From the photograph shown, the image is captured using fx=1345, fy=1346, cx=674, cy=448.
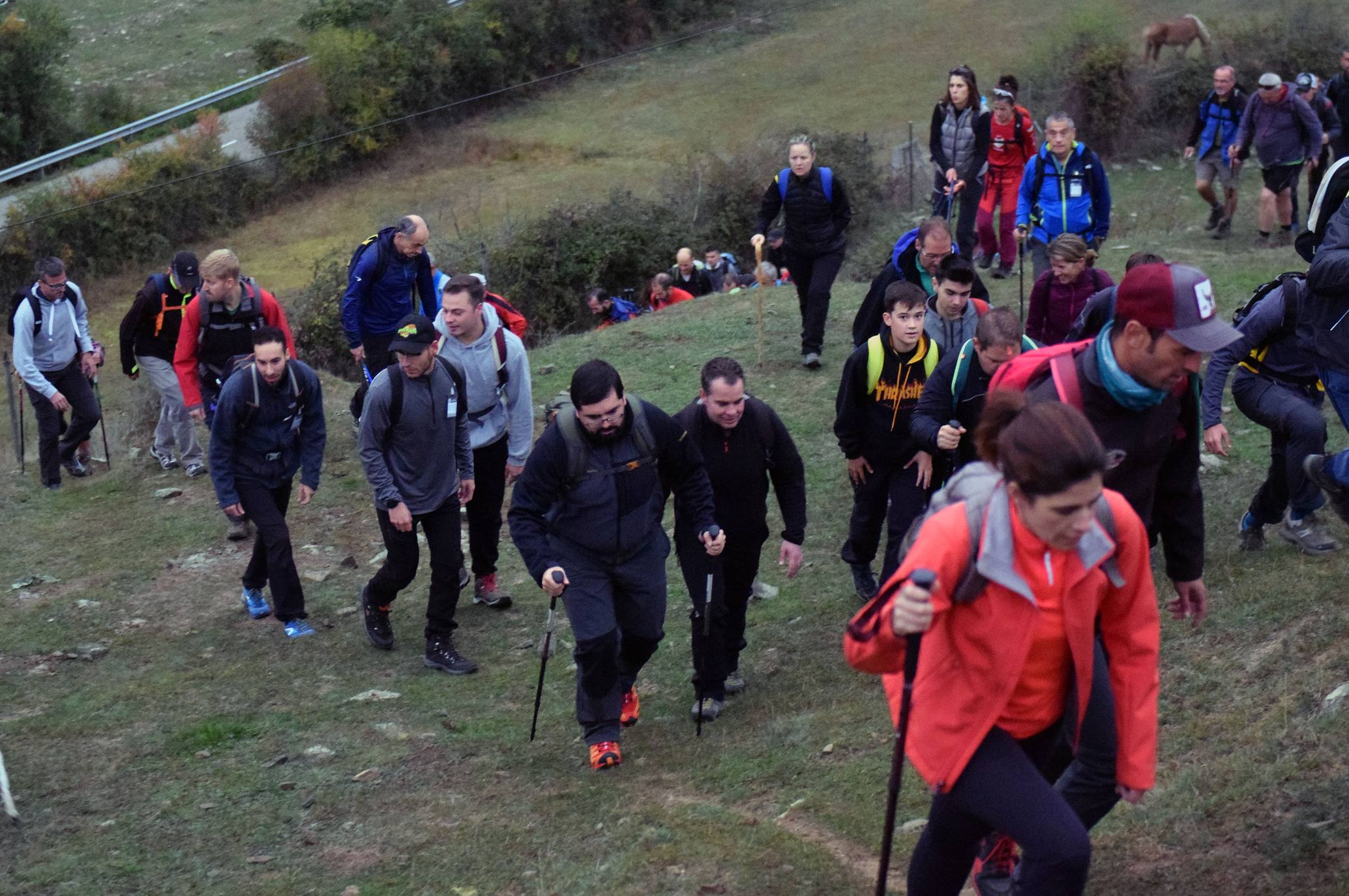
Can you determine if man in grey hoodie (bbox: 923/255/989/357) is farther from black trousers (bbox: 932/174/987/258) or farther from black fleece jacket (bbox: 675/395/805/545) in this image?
black trousers (bbox: 932/174/987/258)

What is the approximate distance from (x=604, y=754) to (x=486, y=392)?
2691 mm

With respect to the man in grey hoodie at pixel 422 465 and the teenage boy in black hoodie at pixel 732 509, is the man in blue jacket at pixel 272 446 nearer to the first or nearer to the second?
the man in grey hoodie at pixel 422 465

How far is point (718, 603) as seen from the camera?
6.77m

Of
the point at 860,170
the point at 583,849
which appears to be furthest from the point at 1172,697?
the point at 860,170

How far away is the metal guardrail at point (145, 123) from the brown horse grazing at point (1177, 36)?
19080 millimetres

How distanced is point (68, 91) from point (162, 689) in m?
30.2

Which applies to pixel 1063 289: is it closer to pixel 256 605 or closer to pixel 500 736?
pixel 500 736

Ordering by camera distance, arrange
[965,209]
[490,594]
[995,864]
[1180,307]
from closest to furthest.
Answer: [1180,307] → [995,864] → [490,594] → [965,209]

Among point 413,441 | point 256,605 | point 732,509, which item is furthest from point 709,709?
point 256,605

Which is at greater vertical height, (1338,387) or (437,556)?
(1338,387)

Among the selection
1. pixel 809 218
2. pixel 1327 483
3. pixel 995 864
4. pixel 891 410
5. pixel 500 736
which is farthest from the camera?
pixel 809 218

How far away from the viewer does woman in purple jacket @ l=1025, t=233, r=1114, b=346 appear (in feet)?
26.2

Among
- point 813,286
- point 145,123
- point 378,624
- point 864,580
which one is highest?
point 145,123

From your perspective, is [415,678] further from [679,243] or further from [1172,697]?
[679,243]
